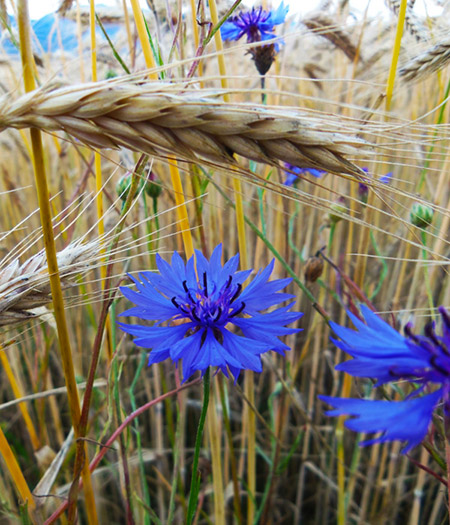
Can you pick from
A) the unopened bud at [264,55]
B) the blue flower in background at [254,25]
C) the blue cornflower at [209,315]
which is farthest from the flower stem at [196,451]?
the blue flower in background at [254,25]

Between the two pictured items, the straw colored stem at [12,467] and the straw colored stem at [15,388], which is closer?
the straw colored stem at [12,467]

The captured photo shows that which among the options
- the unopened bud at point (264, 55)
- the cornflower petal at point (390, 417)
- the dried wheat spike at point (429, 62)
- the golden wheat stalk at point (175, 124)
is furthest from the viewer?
the unopened bud at point (264, 55)

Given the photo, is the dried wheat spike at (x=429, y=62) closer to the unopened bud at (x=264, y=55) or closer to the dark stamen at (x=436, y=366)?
the unopened bud at (x=264, y=55)

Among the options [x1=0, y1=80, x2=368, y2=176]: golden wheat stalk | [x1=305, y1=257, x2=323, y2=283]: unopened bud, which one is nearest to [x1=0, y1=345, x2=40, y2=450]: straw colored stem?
[x1=0, y1=80, x2=368, y2=176]: golden wheat stalk

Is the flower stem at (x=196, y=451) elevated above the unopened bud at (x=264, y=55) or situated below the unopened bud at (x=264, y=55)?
below

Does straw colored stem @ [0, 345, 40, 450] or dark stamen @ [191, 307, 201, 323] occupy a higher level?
dark stamen @ [191, 307, 201, 323]

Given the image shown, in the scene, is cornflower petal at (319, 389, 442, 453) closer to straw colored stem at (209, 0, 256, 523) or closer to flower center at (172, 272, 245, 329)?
flower center at (172, 272, 245, 329)
